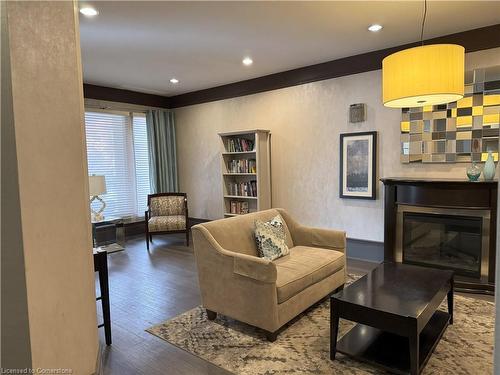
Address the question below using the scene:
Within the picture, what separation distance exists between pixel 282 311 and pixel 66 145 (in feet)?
6.30

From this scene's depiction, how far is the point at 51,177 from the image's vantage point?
1.18m

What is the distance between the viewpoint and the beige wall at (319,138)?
4137mm

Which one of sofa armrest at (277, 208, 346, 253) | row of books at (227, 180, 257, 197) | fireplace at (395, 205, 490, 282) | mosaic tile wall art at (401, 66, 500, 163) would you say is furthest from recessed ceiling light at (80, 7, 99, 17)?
fireplace at (395, 205, 490, 282)

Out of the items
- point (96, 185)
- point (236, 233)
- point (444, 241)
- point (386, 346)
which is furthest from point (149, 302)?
point (444, 241)

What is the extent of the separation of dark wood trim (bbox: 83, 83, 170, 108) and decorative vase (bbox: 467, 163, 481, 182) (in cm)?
541

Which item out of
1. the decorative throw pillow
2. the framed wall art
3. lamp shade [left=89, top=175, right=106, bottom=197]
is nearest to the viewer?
the decorative throw pillow

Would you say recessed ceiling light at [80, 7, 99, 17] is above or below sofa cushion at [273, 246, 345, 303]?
above

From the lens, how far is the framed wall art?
4273 mm

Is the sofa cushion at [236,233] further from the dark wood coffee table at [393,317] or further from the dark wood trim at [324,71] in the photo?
the dark wood trim at [324,71]

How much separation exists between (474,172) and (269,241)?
7.43 ft

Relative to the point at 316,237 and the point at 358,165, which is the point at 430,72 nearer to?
the point at 316,237

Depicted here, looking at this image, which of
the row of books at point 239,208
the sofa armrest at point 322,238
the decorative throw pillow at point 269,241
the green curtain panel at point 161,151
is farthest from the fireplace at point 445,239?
the green curtain panel at point 161,151

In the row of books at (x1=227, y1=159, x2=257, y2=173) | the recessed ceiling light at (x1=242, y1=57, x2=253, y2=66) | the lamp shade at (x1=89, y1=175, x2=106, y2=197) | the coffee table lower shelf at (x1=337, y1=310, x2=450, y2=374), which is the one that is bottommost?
the coffee table lower shelf at (x1=337, y1=310, x2=450, y2=374)

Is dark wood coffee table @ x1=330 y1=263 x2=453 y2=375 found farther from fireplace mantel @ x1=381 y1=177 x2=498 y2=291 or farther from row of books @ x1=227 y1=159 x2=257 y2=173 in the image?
row of books @ x1=227 y1=159 x2=257 y2=173
